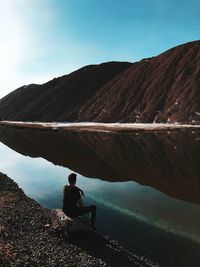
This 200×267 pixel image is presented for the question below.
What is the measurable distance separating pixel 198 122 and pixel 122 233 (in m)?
78.9

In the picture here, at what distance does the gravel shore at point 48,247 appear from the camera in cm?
1566

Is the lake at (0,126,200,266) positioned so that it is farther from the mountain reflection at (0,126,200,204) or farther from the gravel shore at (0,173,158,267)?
the gravel shore at (0,173,158,267)

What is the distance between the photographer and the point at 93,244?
18.0m

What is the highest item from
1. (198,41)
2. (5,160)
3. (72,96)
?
(198,41)

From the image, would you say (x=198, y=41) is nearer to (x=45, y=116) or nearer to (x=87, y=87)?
(x=87, y=87)

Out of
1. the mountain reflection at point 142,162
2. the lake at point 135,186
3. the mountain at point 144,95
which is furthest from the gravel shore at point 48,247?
the mountain at point 144,95

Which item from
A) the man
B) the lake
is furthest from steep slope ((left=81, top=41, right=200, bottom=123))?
the man

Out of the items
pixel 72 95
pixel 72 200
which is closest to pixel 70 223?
pixel 72 200

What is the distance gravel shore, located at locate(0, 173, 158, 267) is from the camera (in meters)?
15.7

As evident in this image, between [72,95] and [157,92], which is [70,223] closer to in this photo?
[157,92]

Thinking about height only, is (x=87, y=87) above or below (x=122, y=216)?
above

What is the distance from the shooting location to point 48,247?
17250 millimetres

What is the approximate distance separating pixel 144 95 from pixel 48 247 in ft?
377

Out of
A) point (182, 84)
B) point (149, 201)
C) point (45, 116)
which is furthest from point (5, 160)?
point (45, 116)
